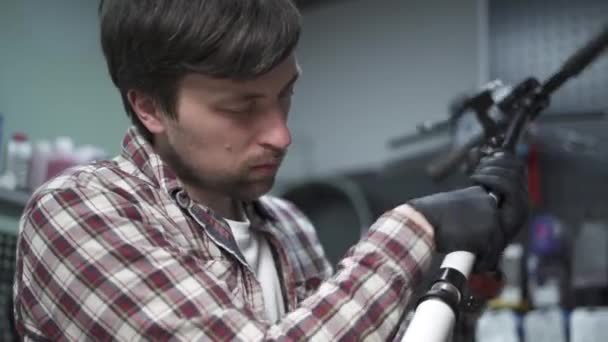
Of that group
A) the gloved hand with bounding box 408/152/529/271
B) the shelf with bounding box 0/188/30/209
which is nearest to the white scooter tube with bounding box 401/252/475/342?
the gloved hand with bounding box 408/152/529/271

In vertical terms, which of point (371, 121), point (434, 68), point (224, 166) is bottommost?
point (371, 121)

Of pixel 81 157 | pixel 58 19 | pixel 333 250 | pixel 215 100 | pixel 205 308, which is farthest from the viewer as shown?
pixel 333 250

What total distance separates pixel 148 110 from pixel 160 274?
0.31 metres

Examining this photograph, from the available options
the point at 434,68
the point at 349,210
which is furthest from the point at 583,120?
the point at 349,210

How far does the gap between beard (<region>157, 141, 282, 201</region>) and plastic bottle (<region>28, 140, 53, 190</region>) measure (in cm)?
145

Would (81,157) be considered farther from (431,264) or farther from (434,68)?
(431,264)

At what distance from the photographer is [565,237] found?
8.96 ft

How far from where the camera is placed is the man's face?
1.03 metres

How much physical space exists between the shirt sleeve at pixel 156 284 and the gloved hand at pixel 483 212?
0.03m

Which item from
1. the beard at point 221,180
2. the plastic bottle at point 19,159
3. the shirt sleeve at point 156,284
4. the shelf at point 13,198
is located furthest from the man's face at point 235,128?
the plastic bottle at point 19,159

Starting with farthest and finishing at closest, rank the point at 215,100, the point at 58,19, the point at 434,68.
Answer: the point at 434,68 < the point at 58,19 < the point at 215,100

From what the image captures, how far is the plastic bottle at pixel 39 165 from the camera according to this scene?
242cm

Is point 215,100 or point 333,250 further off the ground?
point 215,100

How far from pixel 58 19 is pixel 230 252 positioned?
6.27ft
